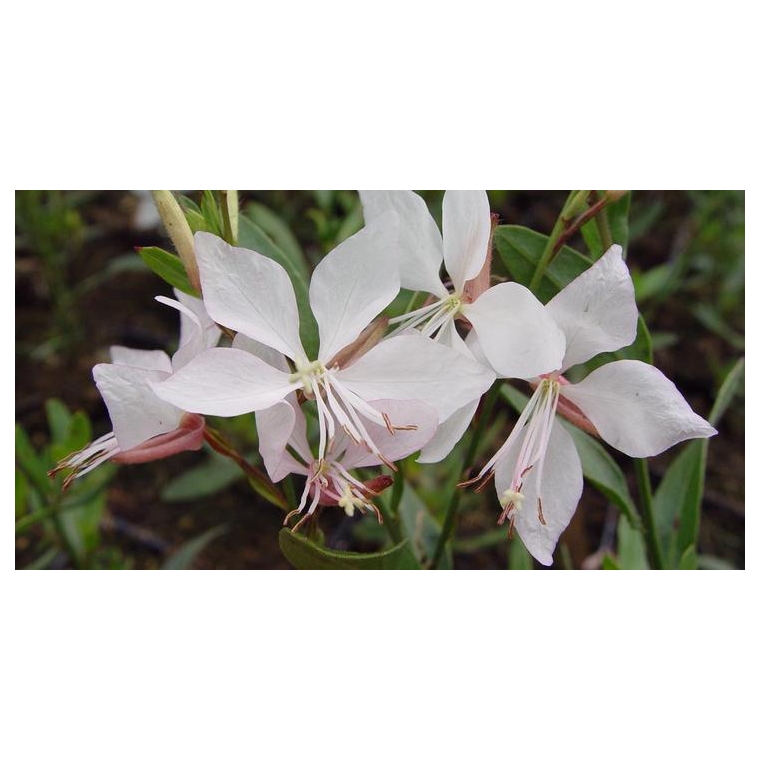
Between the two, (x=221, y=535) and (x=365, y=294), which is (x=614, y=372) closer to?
(x=365, y=294)

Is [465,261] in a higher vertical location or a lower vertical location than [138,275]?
lower

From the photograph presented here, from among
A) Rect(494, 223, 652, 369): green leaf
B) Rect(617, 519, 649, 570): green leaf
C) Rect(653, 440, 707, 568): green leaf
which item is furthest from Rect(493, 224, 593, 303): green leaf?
Rect(617, 519, 649, 570): green leaf

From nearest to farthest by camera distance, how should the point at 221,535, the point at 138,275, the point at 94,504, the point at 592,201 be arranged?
the point at 592,201
the point at 94,504
the point at 221,535
the point at 138,275

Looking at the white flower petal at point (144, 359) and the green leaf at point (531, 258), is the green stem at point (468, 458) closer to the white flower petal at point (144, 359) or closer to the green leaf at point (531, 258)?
the green leaf at point (531, 258)

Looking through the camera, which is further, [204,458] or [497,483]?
[204,458]

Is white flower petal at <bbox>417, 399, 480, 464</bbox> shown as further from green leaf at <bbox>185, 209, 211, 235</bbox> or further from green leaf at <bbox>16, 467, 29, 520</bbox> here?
green leaf at <bbox>16, 467, 29, 520</bbox>

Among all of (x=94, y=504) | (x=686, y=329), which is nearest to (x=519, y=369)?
(x=94, y=504)

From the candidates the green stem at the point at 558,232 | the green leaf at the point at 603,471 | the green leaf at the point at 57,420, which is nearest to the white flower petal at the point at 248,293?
the green stem at the point at 558,232
